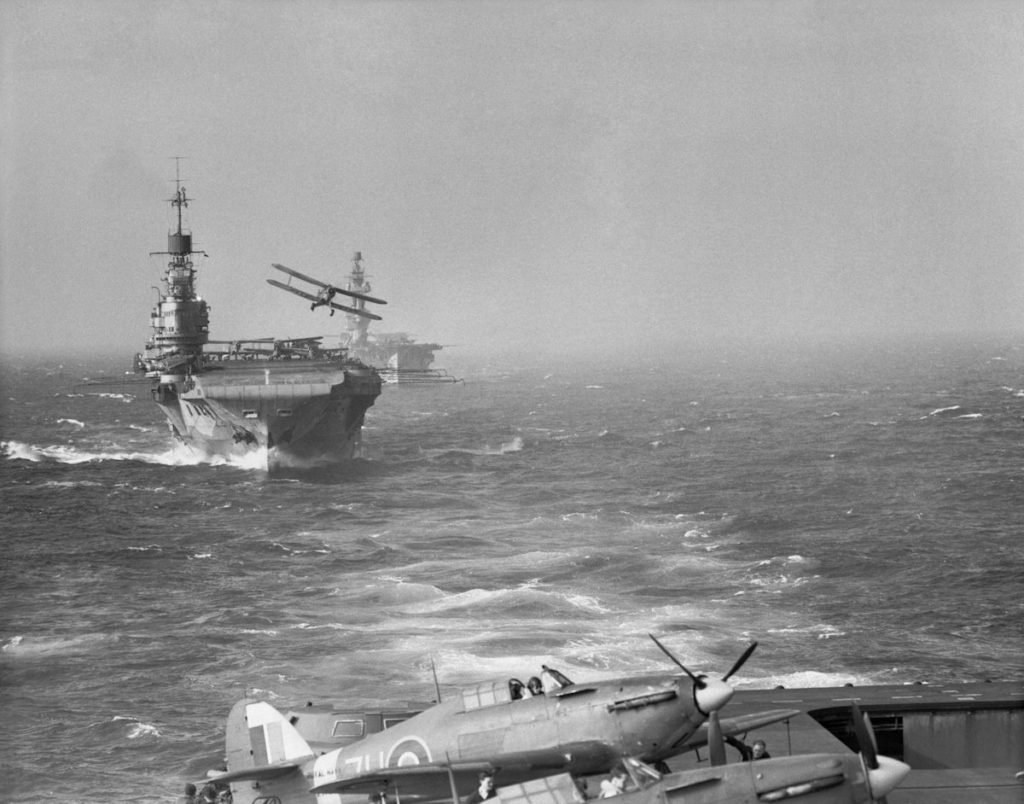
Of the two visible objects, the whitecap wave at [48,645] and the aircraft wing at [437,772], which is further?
the whitecap wave at [48,645]

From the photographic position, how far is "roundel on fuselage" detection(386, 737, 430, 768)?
2253 centimetres

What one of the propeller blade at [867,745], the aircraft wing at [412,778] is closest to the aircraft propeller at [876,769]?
the propeller blade at [867,745]

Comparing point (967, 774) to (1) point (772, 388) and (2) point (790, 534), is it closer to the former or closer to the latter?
(2) point (790, 534)

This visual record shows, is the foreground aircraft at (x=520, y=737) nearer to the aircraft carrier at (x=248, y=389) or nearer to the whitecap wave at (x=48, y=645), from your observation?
the whitecap wave at (x=48, y=645)

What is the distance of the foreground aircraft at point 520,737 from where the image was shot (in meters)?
21.0

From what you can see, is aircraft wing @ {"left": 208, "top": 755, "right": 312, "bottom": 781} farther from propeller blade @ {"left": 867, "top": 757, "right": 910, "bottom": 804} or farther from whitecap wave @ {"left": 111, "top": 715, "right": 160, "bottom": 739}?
whitecap wave @ {"left": 111, "top": 715, "right": 160, "bottom": 739}

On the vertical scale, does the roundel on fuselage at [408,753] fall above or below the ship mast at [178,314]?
below

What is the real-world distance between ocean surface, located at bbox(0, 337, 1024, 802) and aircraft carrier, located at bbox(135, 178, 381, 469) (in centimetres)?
313

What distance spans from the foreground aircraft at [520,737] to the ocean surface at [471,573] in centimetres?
1098

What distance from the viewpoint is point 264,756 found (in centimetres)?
2534

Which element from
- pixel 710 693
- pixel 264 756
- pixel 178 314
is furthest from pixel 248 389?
pixel 710 693

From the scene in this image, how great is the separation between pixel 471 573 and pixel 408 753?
39060mm

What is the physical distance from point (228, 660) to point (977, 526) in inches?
1801

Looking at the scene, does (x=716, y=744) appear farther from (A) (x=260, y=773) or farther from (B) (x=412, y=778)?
(A) (x=260, y=773)
